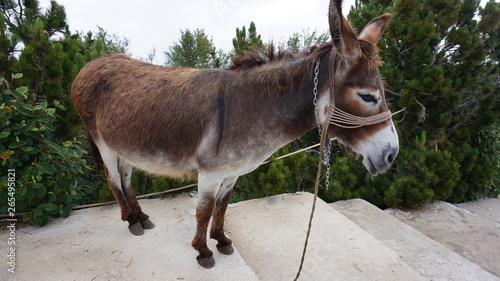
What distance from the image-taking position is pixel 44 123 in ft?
8.87

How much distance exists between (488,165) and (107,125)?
20.5ft

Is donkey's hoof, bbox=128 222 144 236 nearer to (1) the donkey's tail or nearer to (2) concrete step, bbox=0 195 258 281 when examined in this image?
(2) concrete step, bbox=0 195 258 281

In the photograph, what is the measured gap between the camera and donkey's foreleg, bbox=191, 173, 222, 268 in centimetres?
205

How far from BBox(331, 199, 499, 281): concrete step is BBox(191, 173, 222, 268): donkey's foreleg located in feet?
6.75

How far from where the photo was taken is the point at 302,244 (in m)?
2.78

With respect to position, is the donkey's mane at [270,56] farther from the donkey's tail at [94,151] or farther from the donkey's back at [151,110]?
the donkey's tail at [94,151]

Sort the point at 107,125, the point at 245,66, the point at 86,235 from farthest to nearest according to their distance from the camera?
the point at 86,235 → the point at 107,125 → the point at 245,66

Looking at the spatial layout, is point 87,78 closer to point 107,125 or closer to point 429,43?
point 107,125

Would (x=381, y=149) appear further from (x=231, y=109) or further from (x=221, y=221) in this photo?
(x=221, y=221)

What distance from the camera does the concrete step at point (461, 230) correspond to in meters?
3.45

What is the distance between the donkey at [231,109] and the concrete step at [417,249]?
6.21 ft

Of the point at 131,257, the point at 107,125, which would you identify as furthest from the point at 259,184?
the point at 107,125

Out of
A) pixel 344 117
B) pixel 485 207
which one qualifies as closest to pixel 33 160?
pixel 344 117

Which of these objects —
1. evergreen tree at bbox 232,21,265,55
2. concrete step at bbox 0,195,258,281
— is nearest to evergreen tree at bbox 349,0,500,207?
evergreen tree at bbox 232,21,265,55
